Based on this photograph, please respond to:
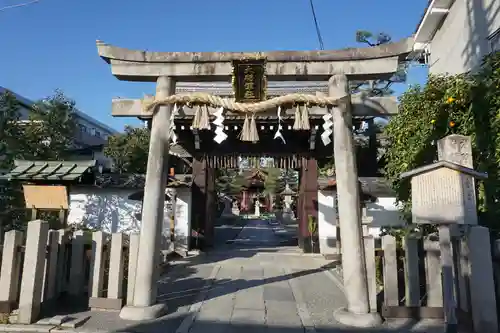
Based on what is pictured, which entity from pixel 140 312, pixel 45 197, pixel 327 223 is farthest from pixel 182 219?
pixel 140 312

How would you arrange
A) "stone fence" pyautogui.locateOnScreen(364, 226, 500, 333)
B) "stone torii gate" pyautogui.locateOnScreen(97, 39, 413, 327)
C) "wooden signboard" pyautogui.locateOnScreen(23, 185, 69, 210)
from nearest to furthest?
"stone fence" pyautogui.locateOnScreen(364, 226, 500, 333) < "stone torii gate" pyautogui.locateOnScreen(97, 39, 413, 327) < "wooden signboard" pyautogui.locateOnScreen(23, 185, 69, 210)

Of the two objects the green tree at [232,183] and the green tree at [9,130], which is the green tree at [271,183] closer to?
the green tree at [232,183]

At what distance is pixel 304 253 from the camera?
1405cm

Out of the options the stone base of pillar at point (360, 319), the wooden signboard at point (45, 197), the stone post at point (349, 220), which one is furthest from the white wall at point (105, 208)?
the stone base of pillar at point (360, 319)

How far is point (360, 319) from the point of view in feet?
17.5

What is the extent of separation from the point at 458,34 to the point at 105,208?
53.6 feet

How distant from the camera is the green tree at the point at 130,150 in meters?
23.9

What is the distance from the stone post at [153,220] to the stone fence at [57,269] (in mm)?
277

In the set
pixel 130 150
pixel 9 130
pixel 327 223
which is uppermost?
pixel 130 150

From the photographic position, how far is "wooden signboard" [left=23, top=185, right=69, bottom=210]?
34.2ft

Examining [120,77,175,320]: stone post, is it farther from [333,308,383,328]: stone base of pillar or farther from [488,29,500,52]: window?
[488,29,500,52]: window

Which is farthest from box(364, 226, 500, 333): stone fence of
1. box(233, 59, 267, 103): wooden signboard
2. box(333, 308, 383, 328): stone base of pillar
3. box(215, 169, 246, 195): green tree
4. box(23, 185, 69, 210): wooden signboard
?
box(215, 169, 246, 195): green tree

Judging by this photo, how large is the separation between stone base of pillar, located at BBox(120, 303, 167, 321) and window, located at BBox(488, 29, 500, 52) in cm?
1162

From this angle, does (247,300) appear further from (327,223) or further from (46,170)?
(46,170)
